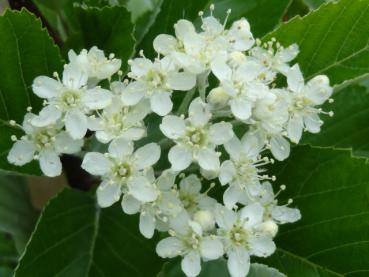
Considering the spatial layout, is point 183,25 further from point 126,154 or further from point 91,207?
point 91,207

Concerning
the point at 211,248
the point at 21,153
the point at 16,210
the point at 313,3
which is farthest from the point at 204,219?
the point at 313,3

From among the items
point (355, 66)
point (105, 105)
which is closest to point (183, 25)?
point (105, 105)

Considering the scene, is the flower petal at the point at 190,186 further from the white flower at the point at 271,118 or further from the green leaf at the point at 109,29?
the green leaf at the point at 109,29

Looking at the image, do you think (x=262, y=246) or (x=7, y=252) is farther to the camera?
(x=7, y=252)

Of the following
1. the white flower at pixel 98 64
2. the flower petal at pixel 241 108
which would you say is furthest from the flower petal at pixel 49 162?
the flower petal at pixel 241 108

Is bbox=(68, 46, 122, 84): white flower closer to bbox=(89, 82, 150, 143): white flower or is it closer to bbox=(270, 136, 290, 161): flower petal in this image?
bbox=(89, 82, 150, 143): white flower

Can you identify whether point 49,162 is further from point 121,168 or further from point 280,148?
point 280,148
